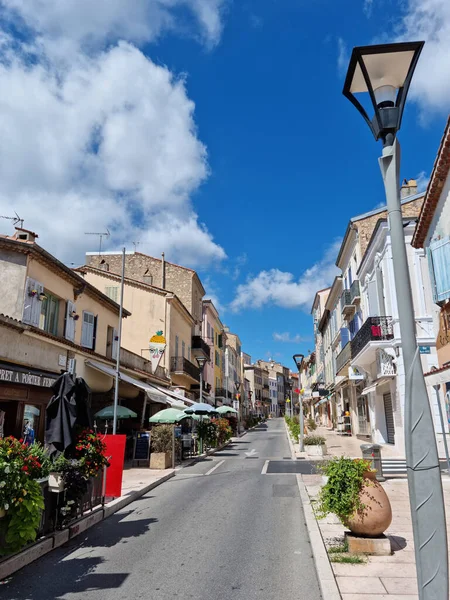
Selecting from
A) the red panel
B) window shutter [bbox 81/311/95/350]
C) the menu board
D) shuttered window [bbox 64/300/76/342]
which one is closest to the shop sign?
shuttered window [bbox 64/300/76/342]

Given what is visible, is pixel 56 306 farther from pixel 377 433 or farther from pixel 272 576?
pixel 377 433

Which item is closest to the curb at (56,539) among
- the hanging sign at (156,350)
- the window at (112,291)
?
the hanging sign at (156,350)

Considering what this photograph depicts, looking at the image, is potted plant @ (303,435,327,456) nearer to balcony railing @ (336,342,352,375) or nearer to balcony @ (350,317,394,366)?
balcony @ (350,317,394,366)

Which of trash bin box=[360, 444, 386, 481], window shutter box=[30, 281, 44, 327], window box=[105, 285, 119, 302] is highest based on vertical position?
window box=[105, 285, 119, 302]

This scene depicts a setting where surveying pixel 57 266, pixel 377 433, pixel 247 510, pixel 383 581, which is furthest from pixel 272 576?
pixel 377 433

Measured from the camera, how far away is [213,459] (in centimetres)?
2016

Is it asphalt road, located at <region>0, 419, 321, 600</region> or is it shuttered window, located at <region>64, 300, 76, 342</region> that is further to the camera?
shuttered window, located at <region>64, 300, 76, 342</region>

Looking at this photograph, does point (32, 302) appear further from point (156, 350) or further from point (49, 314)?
point (156, 350)

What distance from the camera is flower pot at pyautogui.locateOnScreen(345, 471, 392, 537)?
5.91 metres

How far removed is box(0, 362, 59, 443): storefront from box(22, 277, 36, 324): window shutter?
144cm

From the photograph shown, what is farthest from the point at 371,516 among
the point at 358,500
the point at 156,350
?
the point at 156,350

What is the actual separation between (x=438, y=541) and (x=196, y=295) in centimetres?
3639

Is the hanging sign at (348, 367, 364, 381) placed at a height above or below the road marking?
above

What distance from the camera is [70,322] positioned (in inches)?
664
